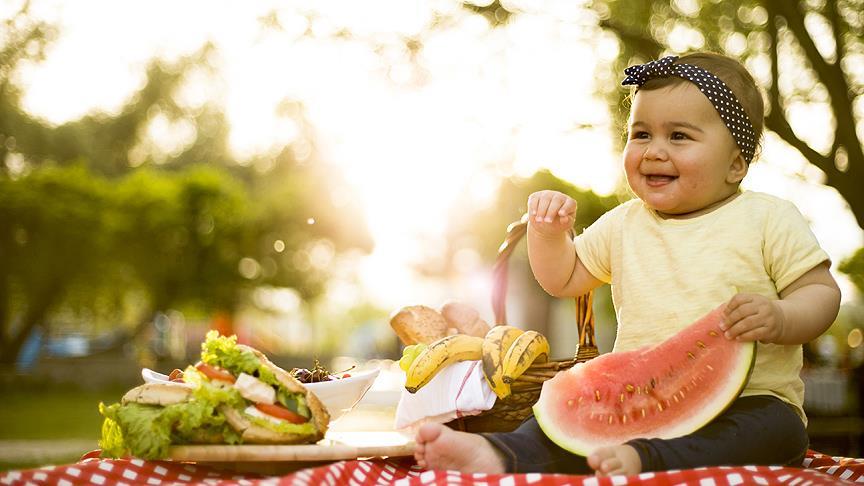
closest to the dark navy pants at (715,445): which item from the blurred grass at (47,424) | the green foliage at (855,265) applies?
the green foliage at (855,265)

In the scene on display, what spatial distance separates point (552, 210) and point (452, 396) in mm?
617

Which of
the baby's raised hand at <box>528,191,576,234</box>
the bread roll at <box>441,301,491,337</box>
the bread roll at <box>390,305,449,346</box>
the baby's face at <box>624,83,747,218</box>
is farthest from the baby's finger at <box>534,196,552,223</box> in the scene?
the bread roll at <box>441,301,491,337</box>

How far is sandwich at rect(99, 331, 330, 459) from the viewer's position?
1960 millimetres

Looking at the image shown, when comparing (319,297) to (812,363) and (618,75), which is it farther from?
(618,75)

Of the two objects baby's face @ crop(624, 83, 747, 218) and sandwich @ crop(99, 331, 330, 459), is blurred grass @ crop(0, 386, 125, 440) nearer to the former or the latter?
sandwich @ crop(99, 331, 330, 459)

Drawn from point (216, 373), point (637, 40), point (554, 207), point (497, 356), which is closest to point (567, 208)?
point (554, 207)

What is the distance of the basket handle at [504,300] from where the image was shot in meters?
2.78

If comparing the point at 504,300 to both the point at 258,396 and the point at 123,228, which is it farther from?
the point at 123,228

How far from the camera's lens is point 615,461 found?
69.6 inches

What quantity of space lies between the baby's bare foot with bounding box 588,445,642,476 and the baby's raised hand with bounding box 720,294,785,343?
37 centimetres

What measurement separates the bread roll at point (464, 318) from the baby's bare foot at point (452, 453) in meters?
1.36

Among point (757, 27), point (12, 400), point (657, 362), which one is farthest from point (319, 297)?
point (657, 362)

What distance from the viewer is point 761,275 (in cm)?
218

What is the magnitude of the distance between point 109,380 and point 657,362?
1952cm
